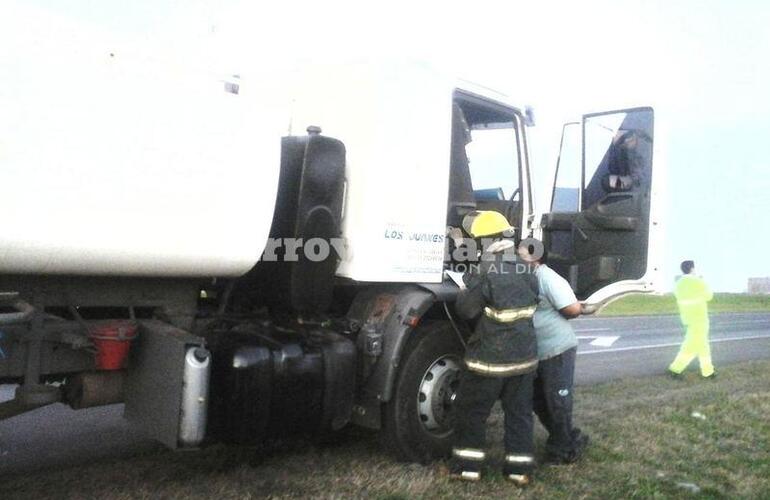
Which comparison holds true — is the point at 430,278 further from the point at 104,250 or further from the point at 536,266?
the point at 104,250

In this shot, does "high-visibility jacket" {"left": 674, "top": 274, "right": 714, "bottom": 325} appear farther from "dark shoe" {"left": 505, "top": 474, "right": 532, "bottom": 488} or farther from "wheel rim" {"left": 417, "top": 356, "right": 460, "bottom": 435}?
"dark shoe" {"left": 505, "top": 474, "right": 532, "bottom": 488}

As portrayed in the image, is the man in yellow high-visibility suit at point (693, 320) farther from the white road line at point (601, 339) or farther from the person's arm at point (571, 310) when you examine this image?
the person's arm at point (571, 310)

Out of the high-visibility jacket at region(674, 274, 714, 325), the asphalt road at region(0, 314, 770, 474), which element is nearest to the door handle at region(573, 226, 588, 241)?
the asphalt road at region(0, 314, 770, 474)

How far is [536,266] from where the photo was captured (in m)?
5.44

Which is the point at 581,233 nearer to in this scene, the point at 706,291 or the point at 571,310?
the point at 571,310

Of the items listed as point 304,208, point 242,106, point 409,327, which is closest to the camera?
point 242,106

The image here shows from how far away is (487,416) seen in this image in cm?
500

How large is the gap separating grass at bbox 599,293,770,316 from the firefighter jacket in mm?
16011

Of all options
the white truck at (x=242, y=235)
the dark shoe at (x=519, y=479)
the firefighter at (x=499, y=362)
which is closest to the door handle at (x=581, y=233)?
the white truck at (x=242, y=235)

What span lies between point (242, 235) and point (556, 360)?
8.27ft

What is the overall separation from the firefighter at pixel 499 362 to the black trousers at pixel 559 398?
1.47 feet

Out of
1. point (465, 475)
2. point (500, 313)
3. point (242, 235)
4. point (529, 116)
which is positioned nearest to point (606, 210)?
point (529, 116)

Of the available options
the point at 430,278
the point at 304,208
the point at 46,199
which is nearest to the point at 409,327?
the point at 430,278

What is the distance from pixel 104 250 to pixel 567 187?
14.0ft
